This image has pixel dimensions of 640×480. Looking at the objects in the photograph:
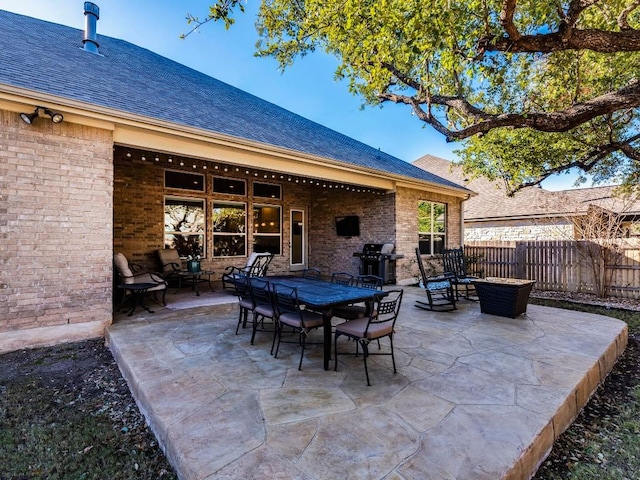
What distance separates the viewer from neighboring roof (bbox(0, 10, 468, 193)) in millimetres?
4548

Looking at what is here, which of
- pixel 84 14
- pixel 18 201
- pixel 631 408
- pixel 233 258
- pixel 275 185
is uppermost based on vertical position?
pixel 84 14

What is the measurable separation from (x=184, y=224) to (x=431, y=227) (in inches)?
298

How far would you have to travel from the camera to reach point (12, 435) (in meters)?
2.35

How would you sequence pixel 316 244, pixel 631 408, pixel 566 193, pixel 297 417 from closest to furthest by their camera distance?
pixel 297 417, pixel 631 408, pixel 316 244, pixel 566 193

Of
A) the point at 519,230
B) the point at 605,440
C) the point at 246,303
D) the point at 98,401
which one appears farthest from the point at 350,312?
the point at 519,230

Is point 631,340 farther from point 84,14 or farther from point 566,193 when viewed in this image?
point 566,193

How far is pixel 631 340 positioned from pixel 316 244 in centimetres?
820

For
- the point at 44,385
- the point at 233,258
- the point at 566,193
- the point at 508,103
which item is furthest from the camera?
the point at 566,193

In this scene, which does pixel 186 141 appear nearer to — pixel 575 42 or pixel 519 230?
pixel 575 42

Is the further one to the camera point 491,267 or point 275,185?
point 275,185

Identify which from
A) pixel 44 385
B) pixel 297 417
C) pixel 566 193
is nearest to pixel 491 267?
pixel 297 417

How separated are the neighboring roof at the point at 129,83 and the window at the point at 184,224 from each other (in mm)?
2743

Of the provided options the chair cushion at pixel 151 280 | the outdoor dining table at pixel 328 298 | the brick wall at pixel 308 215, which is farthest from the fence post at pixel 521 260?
→ the chair cushion at pixel 151 280

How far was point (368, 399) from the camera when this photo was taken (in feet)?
8.41
